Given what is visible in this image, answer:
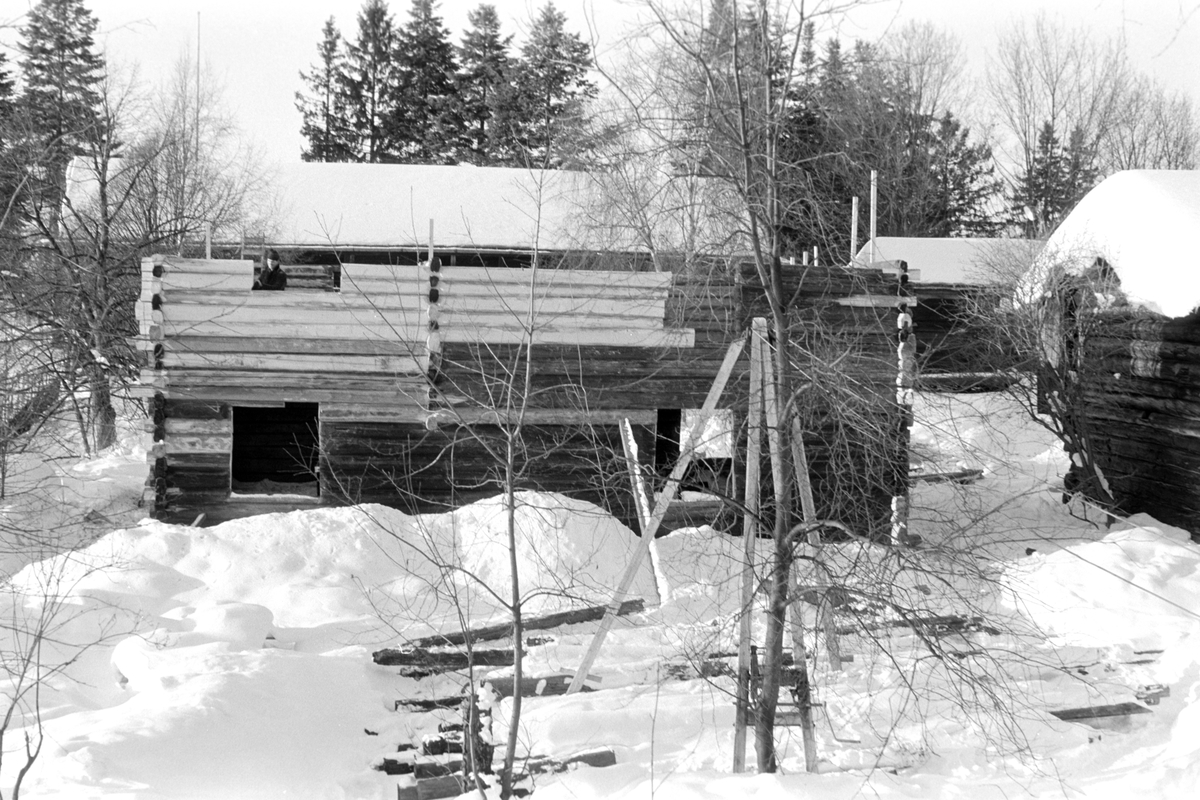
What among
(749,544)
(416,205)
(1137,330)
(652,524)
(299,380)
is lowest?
(652,524)

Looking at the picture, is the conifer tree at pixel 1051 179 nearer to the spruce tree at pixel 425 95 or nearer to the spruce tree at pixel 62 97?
the spruce tree at pixel 425 95

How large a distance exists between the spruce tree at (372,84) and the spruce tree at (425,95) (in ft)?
1.27

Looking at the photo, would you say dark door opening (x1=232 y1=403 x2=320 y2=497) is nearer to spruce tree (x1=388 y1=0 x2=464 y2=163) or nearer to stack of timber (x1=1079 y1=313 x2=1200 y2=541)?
stack of timber (x1=1079 y1=313 x2=1200 y2=541)

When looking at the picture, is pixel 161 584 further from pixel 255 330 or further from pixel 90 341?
pixel 90 341

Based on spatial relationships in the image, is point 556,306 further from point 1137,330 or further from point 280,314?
point 1137,330

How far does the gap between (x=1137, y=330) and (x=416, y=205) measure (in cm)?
1732

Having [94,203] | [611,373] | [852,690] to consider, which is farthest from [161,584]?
[94,203]

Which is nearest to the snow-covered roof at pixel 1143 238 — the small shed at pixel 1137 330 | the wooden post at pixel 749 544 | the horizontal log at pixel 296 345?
the small shed at pixel 1137 330

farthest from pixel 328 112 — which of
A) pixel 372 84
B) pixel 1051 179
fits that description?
pixel 1051 179

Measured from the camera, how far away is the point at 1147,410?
1432 cm

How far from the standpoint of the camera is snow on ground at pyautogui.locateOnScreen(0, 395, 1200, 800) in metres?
6.01

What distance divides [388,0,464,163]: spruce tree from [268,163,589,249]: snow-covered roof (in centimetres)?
1173

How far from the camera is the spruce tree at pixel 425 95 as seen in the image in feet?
131

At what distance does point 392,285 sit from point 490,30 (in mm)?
32799
